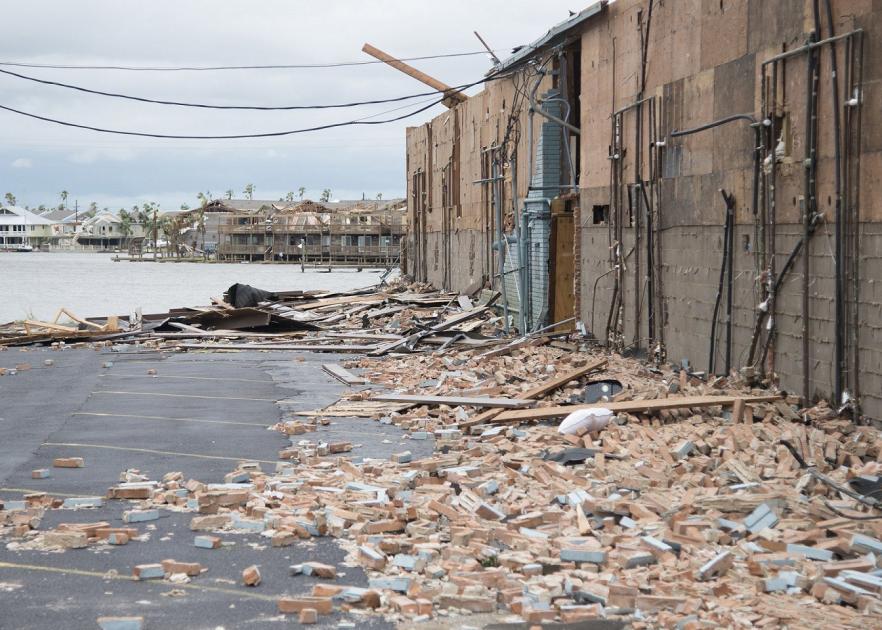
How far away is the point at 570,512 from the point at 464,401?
5586mm

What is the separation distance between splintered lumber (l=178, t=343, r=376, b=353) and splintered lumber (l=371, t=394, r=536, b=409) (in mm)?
8837

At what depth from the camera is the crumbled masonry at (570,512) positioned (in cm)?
682

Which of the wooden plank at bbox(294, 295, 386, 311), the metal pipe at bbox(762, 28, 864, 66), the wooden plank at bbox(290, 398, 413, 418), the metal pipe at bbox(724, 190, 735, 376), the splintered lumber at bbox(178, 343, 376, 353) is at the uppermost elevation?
the metal pipe at bbox(762, 28, 864, 66)

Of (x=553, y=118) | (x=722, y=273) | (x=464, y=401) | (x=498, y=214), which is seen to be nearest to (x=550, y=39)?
(x=553, y=118)

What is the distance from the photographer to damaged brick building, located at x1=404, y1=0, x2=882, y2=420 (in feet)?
37.8

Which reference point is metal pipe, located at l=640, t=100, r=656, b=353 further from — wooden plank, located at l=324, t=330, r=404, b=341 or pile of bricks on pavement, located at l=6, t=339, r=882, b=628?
wooden plank, located at l=324, t=330, r=404, b=341

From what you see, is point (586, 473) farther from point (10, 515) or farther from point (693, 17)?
point (693, 17)

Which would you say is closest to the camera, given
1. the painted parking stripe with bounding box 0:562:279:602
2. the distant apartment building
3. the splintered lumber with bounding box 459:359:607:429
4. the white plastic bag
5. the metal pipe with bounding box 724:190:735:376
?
the painted parking stripe with bounding box 0:562:279:602

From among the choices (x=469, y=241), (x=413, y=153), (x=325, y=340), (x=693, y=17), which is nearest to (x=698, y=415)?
(x=693, y=17)

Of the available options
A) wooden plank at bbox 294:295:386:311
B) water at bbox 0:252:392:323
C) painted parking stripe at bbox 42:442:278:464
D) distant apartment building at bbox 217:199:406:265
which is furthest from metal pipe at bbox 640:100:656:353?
distant apartment building at bbox 217:199:406:265

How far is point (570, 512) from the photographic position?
883cm

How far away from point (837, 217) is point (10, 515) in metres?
8.71

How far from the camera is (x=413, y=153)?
47969mm

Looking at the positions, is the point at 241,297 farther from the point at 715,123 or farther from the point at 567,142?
the point at 715,123
